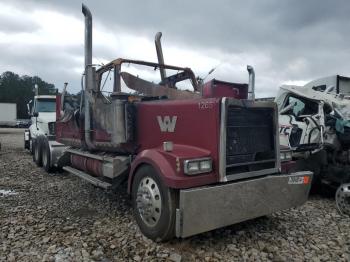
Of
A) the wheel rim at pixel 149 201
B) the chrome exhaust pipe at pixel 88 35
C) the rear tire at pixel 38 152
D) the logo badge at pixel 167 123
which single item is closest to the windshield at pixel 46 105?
the rear tire at pixel 38 152

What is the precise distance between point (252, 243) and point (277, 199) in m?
0.61

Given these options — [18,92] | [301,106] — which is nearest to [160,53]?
[301,106]

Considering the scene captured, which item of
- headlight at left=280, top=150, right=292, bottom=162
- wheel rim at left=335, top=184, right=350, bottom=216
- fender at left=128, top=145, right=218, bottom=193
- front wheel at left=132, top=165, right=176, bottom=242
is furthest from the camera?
wheel rim at left=335, top=184, right=350, bottom=216

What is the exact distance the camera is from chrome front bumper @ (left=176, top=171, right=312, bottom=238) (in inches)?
140

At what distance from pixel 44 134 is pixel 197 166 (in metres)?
7.43

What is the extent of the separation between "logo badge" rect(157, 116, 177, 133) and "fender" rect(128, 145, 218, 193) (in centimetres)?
39

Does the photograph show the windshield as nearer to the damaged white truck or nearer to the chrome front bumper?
the damaged white truck

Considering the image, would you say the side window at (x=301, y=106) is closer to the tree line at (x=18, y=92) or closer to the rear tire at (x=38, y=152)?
the rear tire at (x=38, y=152)

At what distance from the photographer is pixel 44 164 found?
9195 millimetres

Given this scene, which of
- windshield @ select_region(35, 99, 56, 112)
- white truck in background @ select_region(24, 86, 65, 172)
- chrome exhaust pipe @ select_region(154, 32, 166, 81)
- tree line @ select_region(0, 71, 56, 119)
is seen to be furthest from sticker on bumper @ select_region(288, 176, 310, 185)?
tree line @ select_region(0, 71, 56, 119)

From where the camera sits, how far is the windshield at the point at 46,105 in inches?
458

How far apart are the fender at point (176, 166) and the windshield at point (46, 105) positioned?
27.7ft

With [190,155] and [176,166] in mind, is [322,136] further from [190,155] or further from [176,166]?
[176,166]

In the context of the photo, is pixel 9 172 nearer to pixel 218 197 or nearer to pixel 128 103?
pixel 128 103
